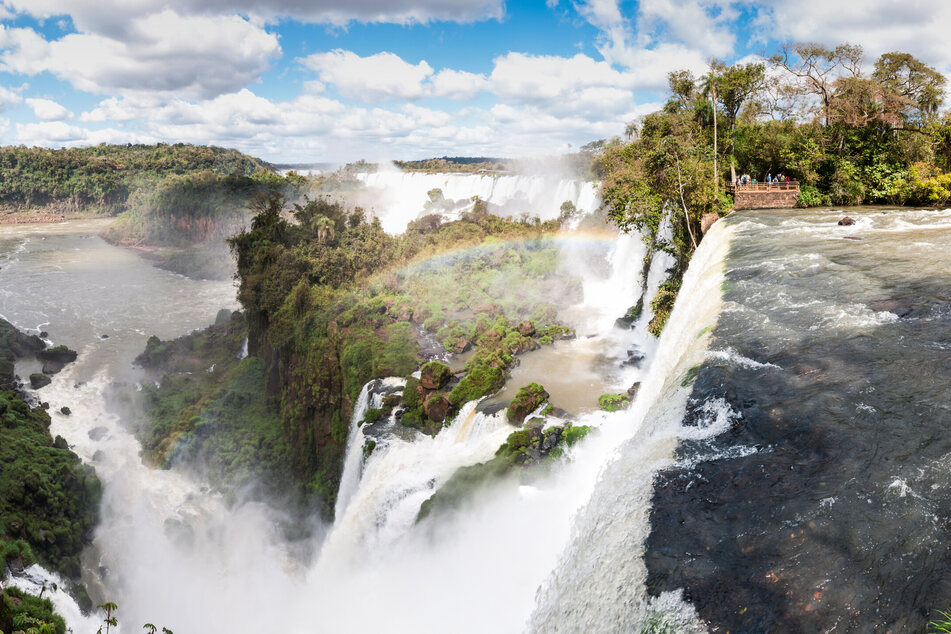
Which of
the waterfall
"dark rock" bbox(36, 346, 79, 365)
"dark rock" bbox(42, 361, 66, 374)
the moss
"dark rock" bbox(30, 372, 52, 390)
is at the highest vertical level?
the waterfall

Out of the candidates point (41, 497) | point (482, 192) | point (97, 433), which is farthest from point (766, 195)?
point (482, 192)

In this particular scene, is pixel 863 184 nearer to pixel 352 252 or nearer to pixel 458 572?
pixel 458 572

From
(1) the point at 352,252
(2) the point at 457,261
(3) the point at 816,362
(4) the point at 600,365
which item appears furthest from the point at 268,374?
(3) the point at 816,362

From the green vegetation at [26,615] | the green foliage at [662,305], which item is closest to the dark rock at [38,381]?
the green vegetation at [26,615]

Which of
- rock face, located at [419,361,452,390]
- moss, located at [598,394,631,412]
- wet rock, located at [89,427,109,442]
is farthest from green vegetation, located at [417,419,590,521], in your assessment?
wet rock, located at [89,427,109,442]

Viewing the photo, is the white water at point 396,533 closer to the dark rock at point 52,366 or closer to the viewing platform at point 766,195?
the viewing platform at point 766,195

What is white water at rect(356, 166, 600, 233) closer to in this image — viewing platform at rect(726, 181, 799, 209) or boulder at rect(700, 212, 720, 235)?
viewing platform at rect(726, 181, 799, 209)

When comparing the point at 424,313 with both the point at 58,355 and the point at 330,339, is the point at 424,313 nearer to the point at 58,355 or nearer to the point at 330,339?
the point at 330,339
